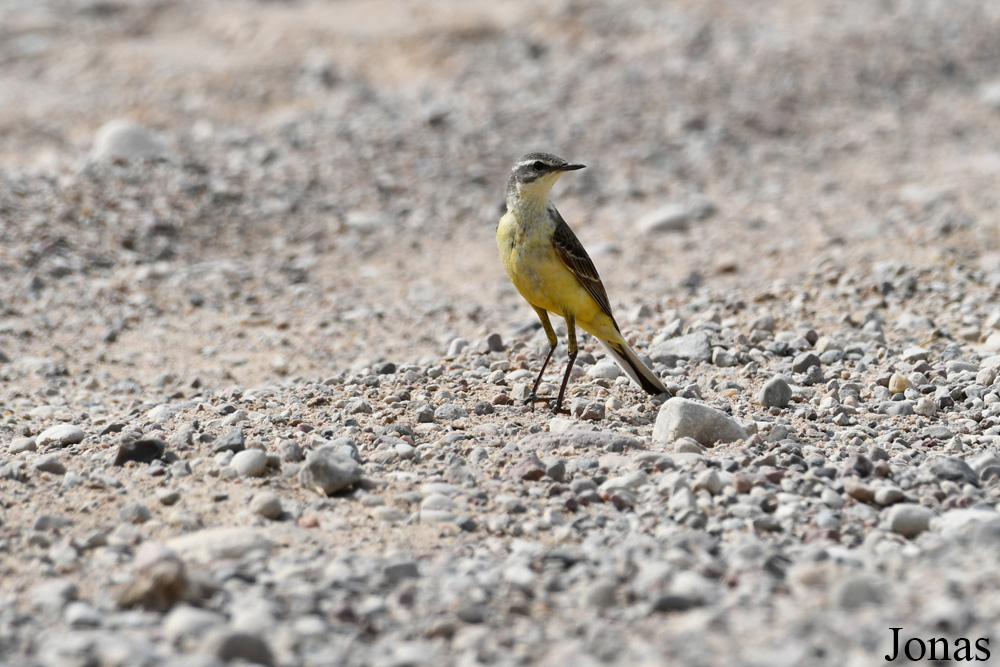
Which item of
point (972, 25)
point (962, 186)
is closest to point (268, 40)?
point (962, 186)

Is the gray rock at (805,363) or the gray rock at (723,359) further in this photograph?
the gray rock at (723,359)

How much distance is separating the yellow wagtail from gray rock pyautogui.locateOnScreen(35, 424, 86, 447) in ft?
9.78

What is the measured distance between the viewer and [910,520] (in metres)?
4.76

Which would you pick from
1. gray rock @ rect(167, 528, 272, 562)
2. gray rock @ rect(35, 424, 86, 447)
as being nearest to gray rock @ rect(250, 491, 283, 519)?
gray rock @ rect(167, 528, 272, 562)

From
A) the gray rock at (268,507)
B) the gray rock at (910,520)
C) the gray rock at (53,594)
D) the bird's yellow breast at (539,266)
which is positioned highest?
the bird's yellow breast at (539,266)

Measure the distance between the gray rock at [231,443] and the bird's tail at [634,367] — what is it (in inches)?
105

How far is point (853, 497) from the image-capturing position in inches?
202

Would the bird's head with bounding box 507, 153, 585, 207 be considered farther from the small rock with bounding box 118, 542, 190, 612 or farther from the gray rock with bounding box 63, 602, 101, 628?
the gray rock with bounding box 63, 602, 101, 628

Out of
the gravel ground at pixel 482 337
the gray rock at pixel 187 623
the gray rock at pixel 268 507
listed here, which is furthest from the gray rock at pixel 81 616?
the gray rock at pixel 268 507

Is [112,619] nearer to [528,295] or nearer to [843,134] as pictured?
[528,295]

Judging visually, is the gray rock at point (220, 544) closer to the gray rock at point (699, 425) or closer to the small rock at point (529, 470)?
the small rock at point (529, 470)

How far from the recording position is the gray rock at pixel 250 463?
17.9ft

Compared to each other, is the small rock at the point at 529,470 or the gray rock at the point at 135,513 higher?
the gray rock at the point at 135,513

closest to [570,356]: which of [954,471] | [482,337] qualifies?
[482,337]
